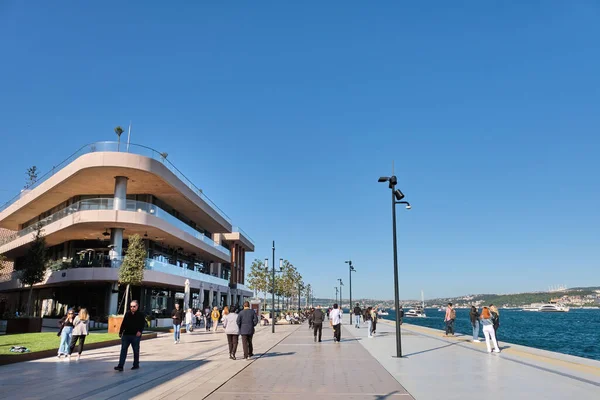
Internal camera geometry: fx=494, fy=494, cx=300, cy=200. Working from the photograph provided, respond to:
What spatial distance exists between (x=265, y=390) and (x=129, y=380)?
3.29 metres

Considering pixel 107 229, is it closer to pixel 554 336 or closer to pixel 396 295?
pixel 396 295

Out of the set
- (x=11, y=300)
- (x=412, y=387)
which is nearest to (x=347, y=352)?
(x=412, y=387)

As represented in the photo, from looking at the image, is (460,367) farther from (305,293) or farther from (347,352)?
(305,293)

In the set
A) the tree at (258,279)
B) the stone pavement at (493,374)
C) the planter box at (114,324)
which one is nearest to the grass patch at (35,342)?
the planter box at (114,324)

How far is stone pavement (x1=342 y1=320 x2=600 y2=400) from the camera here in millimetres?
8820

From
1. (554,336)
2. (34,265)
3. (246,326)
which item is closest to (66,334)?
(246,326)

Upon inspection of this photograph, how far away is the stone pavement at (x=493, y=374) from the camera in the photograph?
882 cm

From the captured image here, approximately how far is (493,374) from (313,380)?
4147mm

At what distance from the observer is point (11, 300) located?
55.3 m

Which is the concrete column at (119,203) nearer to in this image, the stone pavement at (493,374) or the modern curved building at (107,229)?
the modern curved building at (107,229)

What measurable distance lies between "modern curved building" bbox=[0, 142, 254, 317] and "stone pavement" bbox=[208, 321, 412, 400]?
69.8 ft

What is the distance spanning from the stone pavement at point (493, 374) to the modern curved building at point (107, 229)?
23.2 meters

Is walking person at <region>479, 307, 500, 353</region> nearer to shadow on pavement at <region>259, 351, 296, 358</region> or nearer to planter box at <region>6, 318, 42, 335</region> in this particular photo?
shadow on pavement at <region>259, 351, 296, 358</region>

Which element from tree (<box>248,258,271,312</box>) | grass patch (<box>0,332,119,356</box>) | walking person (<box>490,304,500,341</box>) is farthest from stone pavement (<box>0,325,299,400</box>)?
tree (<box>248,258,271,312</box>)
